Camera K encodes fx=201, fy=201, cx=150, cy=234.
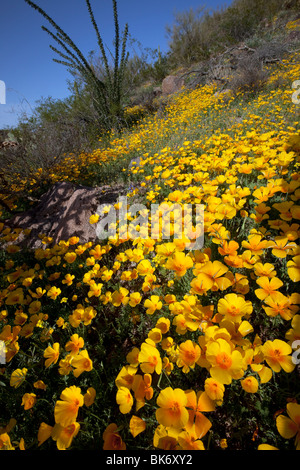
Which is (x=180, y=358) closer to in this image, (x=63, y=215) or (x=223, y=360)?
(x=223, y=360)

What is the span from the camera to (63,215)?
3.31 metres

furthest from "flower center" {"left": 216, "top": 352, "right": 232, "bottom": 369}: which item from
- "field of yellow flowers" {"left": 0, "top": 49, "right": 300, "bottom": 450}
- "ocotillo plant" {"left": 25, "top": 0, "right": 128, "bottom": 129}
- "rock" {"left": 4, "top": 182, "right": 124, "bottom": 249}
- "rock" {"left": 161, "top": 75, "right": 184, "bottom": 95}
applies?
"rock" {"left": 161, "top": 75, "right": 184, "bottom": 95}

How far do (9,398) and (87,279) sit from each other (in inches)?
41.7

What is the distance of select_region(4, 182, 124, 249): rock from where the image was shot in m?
3.06

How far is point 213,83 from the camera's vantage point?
9.88 m

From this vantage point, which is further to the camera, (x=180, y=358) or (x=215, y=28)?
(x=215, y=28)

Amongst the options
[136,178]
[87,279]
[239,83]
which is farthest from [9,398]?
[239,83]

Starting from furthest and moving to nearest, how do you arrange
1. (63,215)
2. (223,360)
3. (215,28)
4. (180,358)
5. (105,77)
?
(215,28) → (105,77) → (63,215) → (180,358) → (223,360)

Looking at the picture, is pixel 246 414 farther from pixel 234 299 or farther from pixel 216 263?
pixel 216 263

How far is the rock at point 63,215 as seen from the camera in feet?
10.0

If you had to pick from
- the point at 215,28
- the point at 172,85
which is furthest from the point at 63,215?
the point at 215,28

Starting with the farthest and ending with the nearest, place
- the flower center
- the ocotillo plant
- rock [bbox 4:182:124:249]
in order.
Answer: the ocotillo plant < rock [bbox 4:182:124:249] < the flower center

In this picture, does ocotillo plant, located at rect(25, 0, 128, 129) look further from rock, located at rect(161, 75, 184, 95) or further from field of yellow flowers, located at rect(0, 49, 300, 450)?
field of yellow flowers, located at rect(0, 49, 300, 450)

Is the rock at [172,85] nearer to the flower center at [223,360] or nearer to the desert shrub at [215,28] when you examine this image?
the desert shrub at [215,28]
